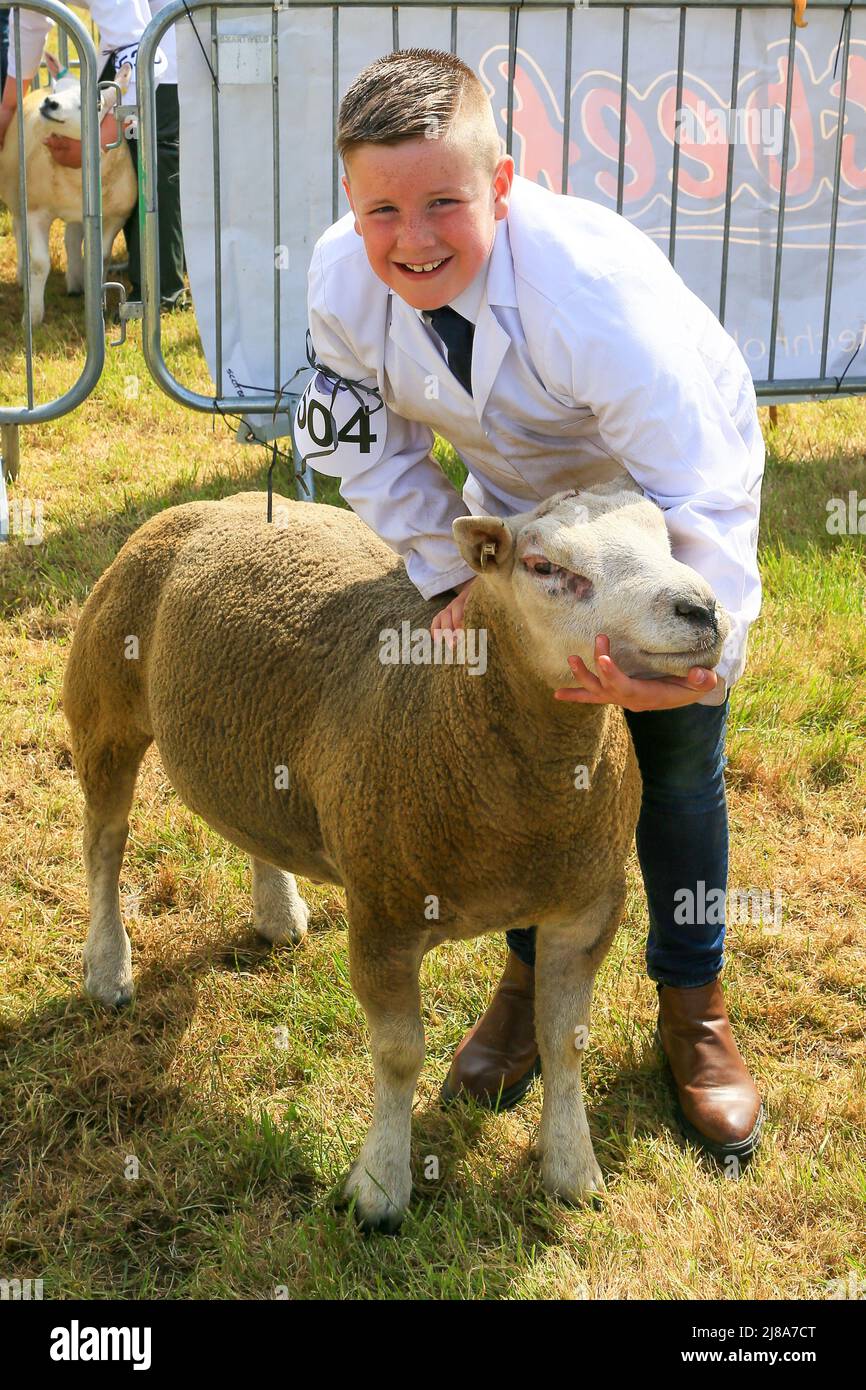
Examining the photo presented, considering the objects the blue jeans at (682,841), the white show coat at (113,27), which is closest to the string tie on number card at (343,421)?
the blue jeans at (682,841)

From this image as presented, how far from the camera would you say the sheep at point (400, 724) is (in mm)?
2391

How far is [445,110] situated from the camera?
7.89 ft

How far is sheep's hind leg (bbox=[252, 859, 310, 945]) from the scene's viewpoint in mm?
3811

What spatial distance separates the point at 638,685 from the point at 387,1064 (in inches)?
42.6

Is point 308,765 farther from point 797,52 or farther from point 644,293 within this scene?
point 797,52

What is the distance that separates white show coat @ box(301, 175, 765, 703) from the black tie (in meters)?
0.03

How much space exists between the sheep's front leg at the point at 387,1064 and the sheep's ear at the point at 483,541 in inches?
30.8

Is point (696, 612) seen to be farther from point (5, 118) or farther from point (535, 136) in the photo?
point (5, 118)

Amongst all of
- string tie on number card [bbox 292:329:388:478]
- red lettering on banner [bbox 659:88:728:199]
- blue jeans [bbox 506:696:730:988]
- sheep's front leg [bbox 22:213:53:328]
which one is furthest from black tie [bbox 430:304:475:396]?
sheep's front leg [bbox 22:213:53:328]

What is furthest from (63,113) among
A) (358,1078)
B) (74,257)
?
(358,1078)

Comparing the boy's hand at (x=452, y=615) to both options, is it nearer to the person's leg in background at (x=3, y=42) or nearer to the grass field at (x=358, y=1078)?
the grass field at (x=358, y=1078)

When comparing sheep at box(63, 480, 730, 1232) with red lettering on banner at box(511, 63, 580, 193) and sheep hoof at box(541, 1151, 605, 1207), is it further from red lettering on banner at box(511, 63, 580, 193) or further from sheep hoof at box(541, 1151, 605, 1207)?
red lettering on banner at box(511, 63, 580, 193)

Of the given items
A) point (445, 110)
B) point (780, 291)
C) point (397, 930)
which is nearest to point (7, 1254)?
point (397, 930)

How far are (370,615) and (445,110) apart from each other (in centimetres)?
104
